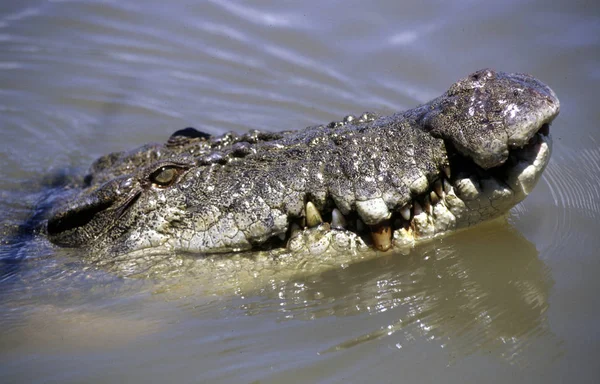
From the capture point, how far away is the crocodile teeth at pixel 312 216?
383cm

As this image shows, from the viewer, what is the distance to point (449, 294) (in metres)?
3.97

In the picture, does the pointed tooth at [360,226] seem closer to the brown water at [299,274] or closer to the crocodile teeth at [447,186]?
the brown water at [299,274]

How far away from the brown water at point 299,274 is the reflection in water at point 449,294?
11 mm

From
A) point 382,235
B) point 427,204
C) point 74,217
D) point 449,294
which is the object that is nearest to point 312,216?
point 382,235

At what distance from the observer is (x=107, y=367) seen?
3.63 metres

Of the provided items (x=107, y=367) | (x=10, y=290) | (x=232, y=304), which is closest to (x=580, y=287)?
(x=232, y=304)

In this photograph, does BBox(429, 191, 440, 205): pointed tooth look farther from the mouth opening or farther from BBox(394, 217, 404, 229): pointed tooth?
BBox(394, 217, 404, 229): pointed tooth

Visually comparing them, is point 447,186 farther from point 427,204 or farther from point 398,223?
point 398,223

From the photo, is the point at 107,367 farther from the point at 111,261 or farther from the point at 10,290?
the point at 10,290

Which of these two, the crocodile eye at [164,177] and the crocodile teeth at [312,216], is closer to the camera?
the crocodile teeth at [312,216]

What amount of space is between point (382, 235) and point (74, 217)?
2.13 m

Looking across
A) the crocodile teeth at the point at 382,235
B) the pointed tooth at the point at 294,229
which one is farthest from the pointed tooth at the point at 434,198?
the pointed tooth at the point at 294,229

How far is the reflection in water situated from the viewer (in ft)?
11.9

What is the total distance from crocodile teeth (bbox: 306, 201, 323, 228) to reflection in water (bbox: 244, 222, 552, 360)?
14.5 inches
